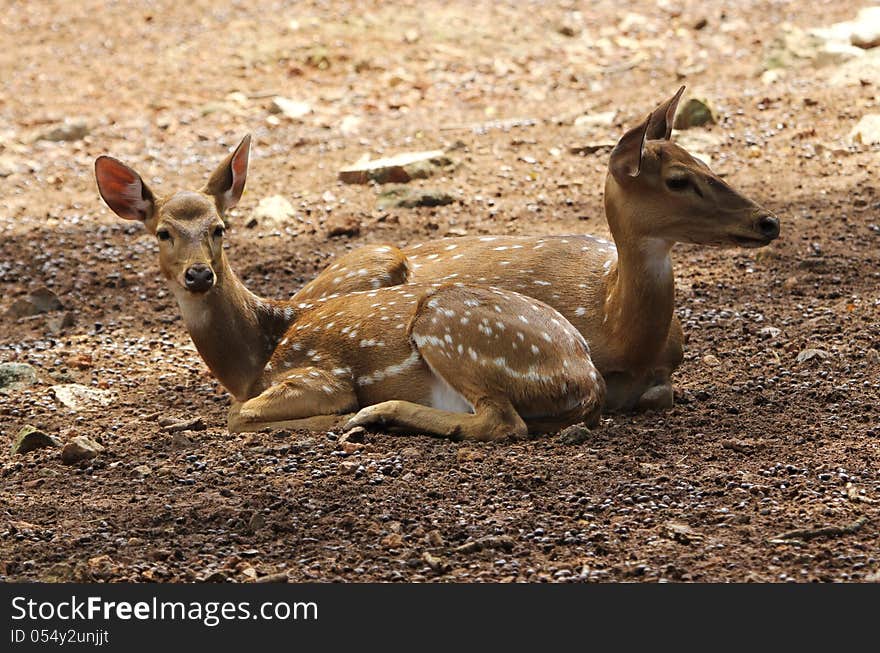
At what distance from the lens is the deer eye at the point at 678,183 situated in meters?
6.48

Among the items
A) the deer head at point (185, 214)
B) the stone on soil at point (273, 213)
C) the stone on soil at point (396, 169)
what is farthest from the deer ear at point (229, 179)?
the stone on soil at point (396, 169)

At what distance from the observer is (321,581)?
4570 mm

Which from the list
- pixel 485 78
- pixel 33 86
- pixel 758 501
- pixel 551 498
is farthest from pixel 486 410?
pixel 33 86

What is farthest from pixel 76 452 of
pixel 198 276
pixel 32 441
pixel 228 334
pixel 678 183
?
pixel 678 183

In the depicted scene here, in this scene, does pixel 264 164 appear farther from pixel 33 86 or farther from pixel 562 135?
pixel 33 86

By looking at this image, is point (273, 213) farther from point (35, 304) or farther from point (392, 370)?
point (392, 370)

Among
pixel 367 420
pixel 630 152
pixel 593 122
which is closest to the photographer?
pixel 367 420

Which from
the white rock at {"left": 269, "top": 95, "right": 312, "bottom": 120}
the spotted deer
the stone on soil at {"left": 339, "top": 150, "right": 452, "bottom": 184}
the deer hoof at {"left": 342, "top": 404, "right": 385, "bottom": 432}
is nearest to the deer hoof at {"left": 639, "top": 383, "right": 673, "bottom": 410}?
the spotted deer

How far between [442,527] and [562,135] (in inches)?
284

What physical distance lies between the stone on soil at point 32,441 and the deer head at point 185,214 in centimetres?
100

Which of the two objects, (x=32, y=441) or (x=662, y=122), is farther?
(x=662, y=122)

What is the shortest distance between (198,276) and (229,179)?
2.73ft

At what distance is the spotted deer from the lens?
20.5 ft

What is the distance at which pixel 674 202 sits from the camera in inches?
255
